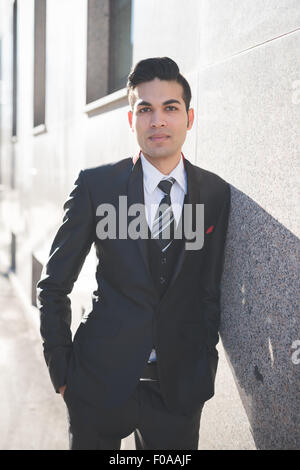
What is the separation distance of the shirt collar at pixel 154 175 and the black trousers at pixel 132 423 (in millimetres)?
1030

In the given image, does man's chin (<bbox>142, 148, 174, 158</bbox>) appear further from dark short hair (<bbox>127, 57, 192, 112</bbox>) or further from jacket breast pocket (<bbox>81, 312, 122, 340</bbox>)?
jacket breast pocket (<bbox>81, 312, 122, 340</bbox>)

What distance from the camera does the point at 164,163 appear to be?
237cm

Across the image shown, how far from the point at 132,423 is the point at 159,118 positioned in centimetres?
156

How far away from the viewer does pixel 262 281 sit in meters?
2.46

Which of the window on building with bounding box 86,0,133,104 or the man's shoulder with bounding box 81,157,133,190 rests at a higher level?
the window on building with bounding box 86,0,133,104

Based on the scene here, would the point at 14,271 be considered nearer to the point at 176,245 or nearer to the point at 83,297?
the point at 83,297

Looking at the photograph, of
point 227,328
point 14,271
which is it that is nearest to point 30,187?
point 14,271

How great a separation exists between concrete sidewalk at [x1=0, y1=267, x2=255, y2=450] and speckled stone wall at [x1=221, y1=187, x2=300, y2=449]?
0.17 metres

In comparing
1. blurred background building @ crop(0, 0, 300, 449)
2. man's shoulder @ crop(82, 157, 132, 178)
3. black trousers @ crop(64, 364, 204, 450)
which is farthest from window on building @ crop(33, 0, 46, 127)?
black trousers @ crop(64, 364, 204, 450)

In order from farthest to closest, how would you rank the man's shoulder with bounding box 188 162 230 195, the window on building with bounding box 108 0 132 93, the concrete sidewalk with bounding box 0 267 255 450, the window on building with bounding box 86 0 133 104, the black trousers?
1. the window on building with bounding box 86 0 133 104
2. the window on building with bounding box 108 0 132 93
3. the concrete sidewalk with bounding box 0 267 255 450
4. the man's shoulder with bounding box 188 162 230 195
5. the black trousers

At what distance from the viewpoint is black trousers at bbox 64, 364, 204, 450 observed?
7.64ft

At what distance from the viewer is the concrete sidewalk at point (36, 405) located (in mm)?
2809

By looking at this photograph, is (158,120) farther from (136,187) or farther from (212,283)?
(212,283)
